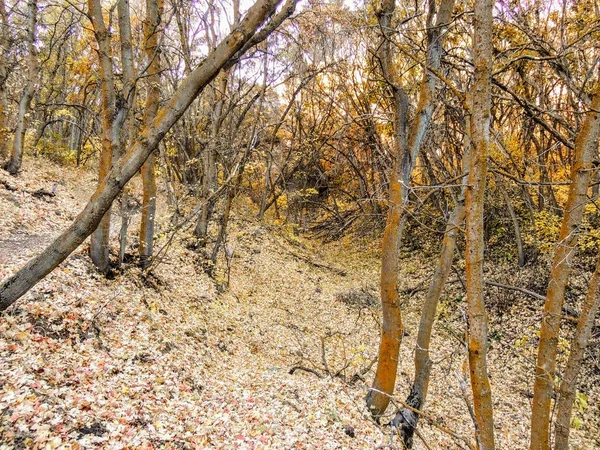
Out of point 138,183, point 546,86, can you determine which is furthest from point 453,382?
point 138,183

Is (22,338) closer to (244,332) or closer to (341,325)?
(244,332)

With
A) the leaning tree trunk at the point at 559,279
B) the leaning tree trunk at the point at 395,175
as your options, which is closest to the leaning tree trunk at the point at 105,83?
the leaning tree trunk at the point at 395,175

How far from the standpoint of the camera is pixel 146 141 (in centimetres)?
340

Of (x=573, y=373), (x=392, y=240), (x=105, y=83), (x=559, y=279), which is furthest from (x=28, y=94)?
(x=573, y=373)

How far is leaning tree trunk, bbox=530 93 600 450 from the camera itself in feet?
12.2

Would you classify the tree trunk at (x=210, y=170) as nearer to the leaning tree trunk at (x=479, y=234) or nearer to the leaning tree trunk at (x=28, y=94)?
the leaning tree trunk at (x=28, y=94)

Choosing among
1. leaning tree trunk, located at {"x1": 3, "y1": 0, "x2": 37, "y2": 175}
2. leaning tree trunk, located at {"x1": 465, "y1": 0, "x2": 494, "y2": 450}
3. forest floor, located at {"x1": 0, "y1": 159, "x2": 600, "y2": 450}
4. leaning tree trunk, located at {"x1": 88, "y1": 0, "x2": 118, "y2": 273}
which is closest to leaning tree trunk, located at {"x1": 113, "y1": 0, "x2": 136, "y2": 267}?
leaning tree trunk, located at {"x1": 88, "y1": 0, "x2": 118, "y2": 273}

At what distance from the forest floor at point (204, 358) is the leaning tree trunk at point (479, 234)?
0.36m

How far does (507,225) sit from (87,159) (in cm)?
2103

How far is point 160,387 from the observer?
4.76m

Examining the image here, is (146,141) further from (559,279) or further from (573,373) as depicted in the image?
(573,373)

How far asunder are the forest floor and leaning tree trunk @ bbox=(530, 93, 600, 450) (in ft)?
1.40

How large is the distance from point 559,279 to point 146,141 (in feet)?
14.4

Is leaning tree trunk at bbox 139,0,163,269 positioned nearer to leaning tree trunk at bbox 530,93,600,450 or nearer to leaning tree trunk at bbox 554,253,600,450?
leaning tree trunk at bbox 530,93,600,450
